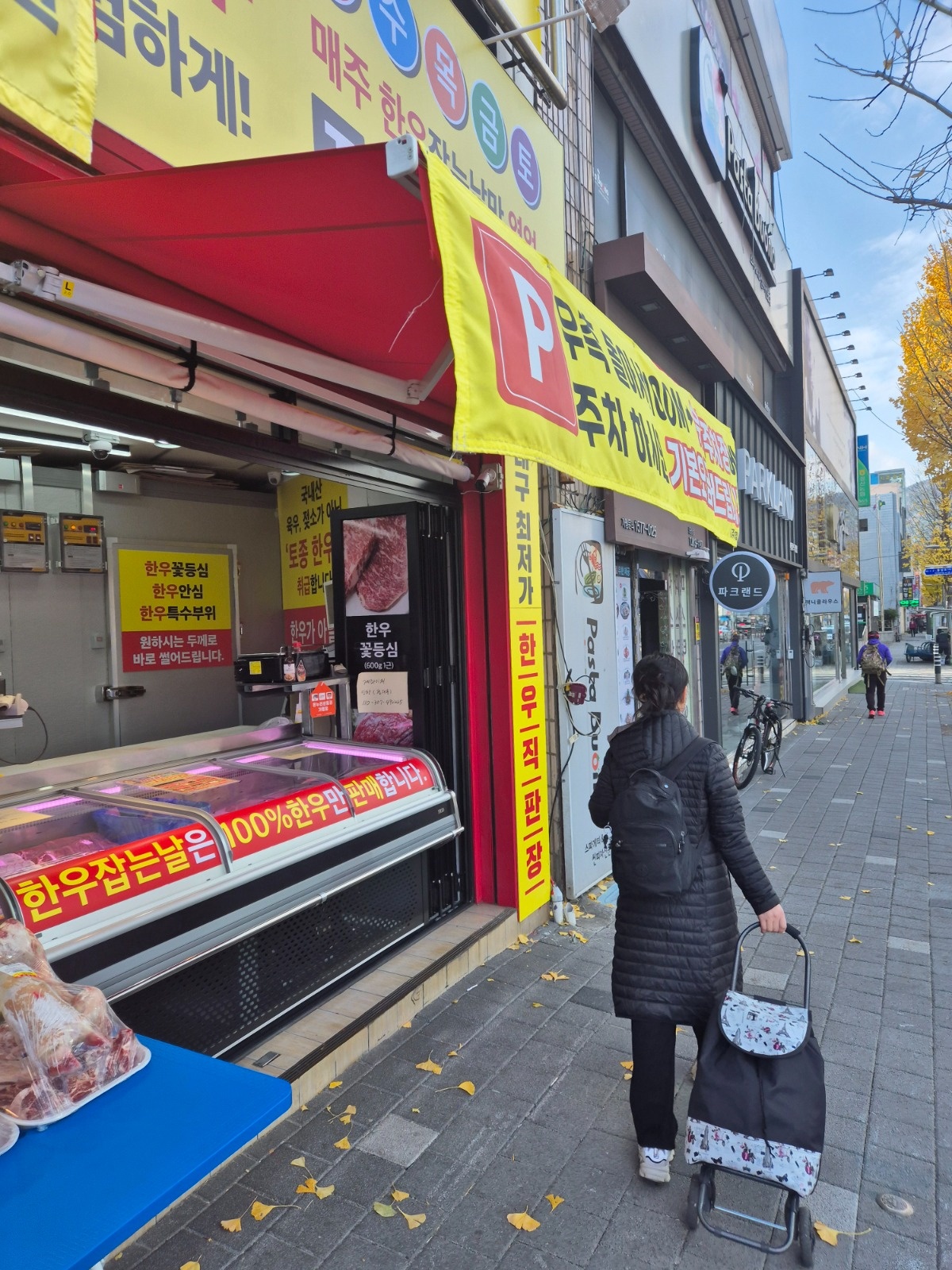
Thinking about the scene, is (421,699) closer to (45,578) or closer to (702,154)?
(45,578)

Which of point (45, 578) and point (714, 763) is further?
point (45, 578)

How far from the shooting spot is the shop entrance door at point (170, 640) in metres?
6.81

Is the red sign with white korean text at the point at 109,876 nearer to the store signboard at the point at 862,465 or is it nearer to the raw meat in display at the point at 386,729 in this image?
the raw meat in display at the point at 386,729

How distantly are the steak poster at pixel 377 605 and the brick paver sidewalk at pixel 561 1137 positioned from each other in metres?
1.68

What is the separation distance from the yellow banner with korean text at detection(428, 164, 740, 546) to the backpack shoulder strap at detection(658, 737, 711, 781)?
1.21m

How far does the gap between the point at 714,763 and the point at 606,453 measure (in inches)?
71.0

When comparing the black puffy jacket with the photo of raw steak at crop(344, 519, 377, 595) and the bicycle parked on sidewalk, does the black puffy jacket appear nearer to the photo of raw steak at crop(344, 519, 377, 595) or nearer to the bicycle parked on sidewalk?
the photo of raw steak at crop(344, 519, 377, 595)

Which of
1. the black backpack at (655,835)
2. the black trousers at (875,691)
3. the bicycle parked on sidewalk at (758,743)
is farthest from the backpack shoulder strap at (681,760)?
the black trousers at (875,691)

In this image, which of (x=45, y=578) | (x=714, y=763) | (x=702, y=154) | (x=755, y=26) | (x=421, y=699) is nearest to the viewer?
(x=714, y=763)

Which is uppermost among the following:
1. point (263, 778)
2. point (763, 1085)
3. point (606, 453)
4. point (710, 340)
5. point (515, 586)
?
point (710, 340)

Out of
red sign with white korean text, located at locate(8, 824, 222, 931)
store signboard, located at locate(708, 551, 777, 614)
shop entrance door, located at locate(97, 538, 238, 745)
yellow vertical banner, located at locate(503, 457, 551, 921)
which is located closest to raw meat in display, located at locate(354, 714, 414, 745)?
yellow vertical banner, located at locate(503, 457, 551, 921)

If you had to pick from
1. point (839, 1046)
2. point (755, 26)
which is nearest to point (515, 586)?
point (839, 1046)

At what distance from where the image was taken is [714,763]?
2797 mm

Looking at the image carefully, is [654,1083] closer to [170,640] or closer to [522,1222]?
[522,1222]
